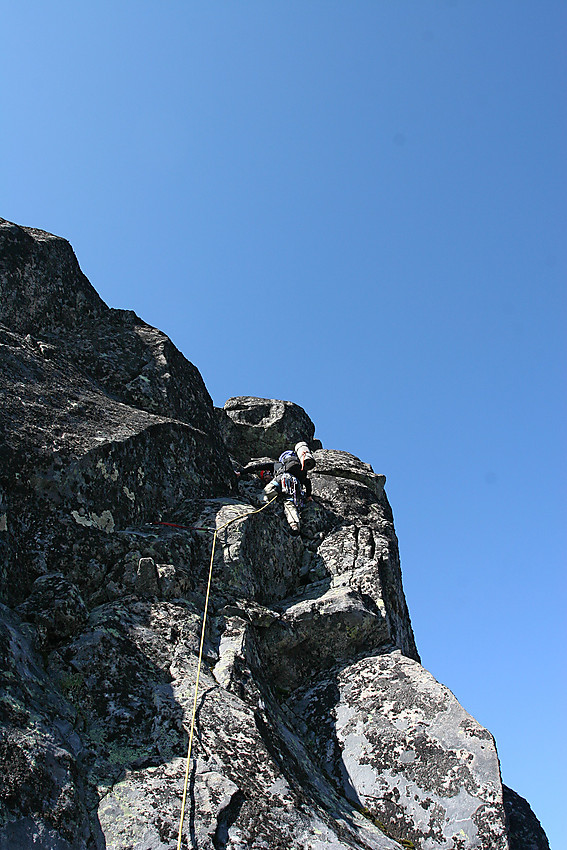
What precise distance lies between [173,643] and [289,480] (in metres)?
7.02

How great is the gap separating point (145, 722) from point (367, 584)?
6.37 meters

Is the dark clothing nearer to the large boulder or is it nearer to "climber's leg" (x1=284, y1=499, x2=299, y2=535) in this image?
"climber's leg" (x1=284, y1=499, x2=299, y2=535)

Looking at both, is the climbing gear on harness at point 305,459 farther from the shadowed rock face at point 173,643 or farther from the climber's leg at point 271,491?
the climber's leg at point 271,491

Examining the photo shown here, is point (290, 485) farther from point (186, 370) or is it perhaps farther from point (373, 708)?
point (373, 708)

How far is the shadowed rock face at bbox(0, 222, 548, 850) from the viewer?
614cm

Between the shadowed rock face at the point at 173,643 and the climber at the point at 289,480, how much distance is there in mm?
425

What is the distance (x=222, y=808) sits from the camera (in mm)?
6156

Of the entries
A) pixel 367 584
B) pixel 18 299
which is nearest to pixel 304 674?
pixel 367 584

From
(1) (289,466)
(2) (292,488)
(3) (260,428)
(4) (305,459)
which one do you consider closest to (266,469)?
(4) (305,459)

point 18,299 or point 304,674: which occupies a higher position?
point 18,299

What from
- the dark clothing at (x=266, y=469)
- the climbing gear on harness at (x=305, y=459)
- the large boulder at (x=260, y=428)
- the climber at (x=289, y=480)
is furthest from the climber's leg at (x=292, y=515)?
the large boulder at (x=260, y=428)

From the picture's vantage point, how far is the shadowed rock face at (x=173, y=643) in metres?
6.14

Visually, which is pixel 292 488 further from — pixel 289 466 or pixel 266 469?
pixel 266 469

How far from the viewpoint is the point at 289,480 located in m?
15.1
